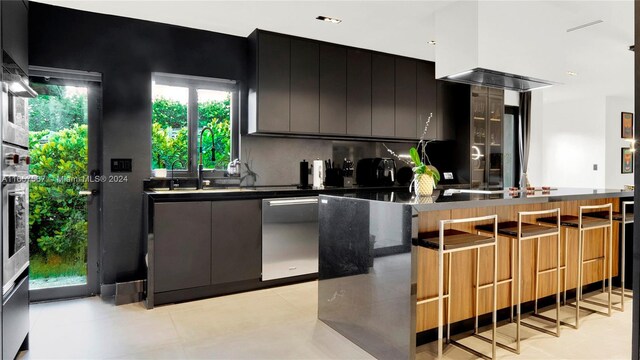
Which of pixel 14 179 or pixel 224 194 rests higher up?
pixel 14 179

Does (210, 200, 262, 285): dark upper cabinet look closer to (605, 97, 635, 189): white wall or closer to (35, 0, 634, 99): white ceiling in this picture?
(35, 0, 634, 99): white ceiling

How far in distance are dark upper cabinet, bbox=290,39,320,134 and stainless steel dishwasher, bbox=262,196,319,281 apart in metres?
0.90

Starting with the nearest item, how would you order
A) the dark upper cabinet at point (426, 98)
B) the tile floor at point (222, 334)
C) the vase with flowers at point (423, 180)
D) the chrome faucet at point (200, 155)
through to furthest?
the tile floor at point (222, 334) < the vase with flowers at point (423, 180) < the chrome faucet at point (200, 155) < the dark upper cabinet at point (426, 98)

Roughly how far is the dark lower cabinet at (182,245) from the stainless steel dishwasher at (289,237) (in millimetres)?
554


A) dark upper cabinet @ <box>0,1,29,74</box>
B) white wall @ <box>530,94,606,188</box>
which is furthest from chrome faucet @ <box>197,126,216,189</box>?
white wall @ <box>530,94,606,188</box>

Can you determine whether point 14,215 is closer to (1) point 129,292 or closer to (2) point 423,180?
(1) point 129,292

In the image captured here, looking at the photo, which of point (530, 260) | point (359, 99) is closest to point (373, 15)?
point (359, 99)

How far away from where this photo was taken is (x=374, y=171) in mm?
5016

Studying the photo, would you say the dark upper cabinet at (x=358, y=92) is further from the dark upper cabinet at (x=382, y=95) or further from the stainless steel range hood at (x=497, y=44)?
the stainless steel range hood at (x=497, y=44)

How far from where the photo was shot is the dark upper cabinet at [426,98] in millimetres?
5191

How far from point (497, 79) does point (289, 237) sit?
8.18ft

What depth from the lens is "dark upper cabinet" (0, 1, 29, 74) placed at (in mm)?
1985

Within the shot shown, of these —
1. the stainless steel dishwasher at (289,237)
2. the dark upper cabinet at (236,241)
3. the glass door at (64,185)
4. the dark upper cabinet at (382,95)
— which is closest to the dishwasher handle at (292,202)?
the stainless steel dishwasher at (289,237)

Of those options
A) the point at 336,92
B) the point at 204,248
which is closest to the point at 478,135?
the point at 336,92
